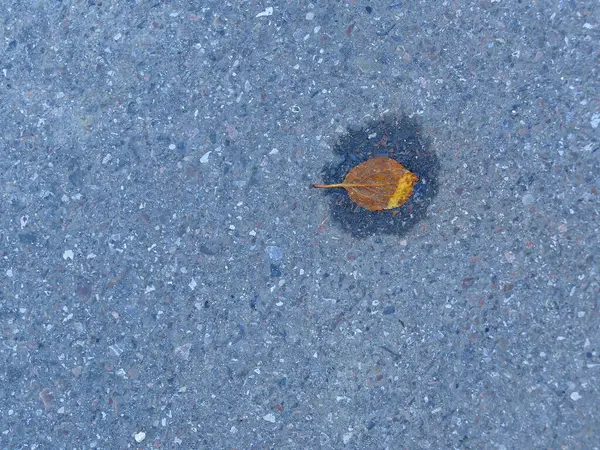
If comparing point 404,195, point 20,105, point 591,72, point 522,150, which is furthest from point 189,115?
point 591,72

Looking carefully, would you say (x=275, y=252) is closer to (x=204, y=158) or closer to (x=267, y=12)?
(x=204, y=158)

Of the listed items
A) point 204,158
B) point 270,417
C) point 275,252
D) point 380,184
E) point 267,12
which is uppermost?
point 267,12

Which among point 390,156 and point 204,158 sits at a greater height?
point 204,158

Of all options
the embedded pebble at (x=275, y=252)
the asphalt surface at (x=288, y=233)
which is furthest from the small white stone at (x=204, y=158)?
the embedded pebble at (x=275, y=252)

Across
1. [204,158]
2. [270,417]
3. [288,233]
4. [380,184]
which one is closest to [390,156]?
[380,184]

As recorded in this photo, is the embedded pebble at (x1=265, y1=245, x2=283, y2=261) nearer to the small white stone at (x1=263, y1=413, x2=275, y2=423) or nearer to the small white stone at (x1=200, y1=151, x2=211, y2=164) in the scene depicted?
the small white stone at (x1=200, y1=151, x2=211, y2=164)
